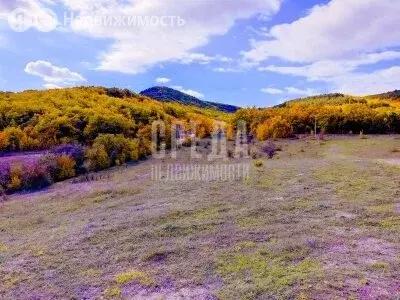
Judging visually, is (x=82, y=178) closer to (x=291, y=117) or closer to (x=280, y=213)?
(x=280, y=213)

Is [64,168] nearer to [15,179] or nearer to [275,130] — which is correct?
[15,179]

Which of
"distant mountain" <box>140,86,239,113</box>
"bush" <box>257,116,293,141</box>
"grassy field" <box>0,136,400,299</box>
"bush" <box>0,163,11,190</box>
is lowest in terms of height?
"grassy field" <box>0,136,400,299</box>

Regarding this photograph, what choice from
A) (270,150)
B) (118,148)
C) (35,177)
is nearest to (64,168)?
(35,177)

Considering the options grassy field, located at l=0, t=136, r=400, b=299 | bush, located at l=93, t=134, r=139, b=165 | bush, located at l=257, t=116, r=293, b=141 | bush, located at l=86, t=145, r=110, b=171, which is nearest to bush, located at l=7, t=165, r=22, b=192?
grassy field, located at l=0, t=136, r=400, b=299

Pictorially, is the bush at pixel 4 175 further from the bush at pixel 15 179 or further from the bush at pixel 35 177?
the bush at pixel 35 177

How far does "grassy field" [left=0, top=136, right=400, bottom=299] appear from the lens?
695cm

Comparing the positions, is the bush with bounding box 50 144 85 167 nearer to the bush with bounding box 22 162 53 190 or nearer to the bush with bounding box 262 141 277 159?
the bush with bounding box 22 162 53 190

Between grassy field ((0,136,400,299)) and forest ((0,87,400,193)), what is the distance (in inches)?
162

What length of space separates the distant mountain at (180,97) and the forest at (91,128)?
46478 mm

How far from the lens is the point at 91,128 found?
32719mm

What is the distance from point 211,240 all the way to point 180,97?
93428mm

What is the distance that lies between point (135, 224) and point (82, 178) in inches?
361

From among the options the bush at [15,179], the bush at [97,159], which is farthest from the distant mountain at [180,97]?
the bush at [15,179]

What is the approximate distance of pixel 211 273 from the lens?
7.45 metres
